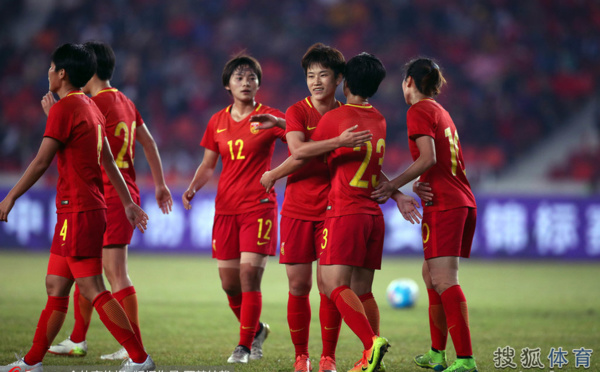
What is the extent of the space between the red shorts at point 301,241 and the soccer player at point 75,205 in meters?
1.19

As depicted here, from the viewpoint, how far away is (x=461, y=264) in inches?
544

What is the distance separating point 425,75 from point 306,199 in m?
1.16

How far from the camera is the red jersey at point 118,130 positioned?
5.44 m

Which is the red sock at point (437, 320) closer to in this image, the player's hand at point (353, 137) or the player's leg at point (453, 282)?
the player's leg at point (453, 282)

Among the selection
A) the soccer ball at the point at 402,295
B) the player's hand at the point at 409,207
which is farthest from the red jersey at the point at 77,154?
the soccer ball at the point at 402,295

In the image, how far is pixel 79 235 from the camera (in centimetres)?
449

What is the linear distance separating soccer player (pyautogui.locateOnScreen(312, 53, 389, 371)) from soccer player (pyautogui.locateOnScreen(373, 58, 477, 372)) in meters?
0.14

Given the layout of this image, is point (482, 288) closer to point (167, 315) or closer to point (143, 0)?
point (167, 315)

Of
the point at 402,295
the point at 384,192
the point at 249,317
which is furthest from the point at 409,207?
the point at 402,295

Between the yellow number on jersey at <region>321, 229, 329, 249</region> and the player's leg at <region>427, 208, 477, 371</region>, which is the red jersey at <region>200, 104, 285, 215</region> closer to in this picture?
the yellow number on jersey at <region>321, 229, 329, 249</region>

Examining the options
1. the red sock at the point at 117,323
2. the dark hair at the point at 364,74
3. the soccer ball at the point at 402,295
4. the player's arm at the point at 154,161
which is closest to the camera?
the red sock at the point at 117,323

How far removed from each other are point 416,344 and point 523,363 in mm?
1209

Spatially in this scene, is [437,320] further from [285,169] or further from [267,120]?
[267,120]

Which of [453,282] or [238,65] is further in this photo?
[238,65]
